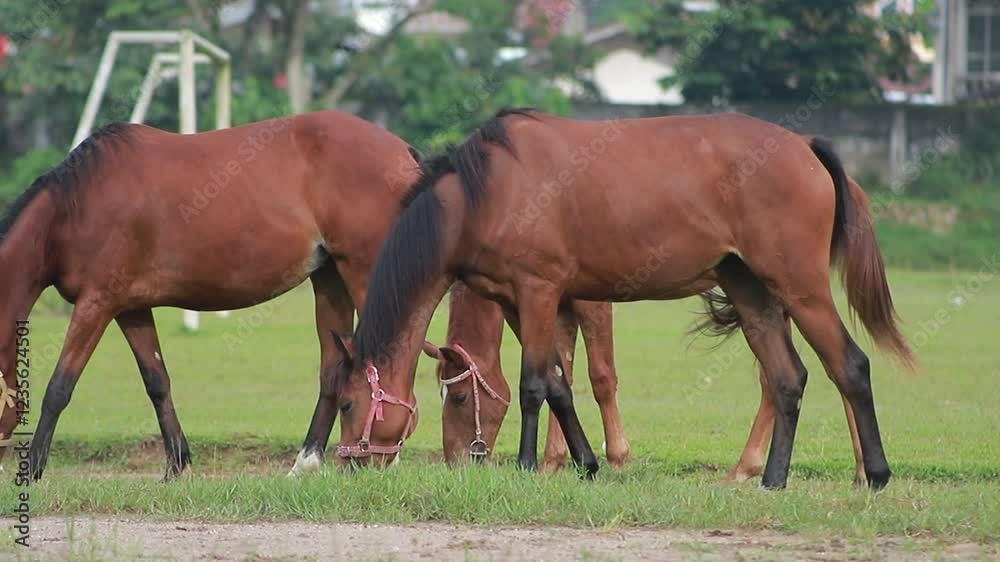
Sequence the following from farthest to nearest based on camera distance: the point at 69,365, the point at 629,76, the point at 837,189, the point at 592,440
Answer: the point at 629,76
the point at 592,440
the point at 69,365
the point at 837,189

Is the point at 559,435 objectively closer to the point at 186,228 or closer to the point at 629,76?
the point at 186,228

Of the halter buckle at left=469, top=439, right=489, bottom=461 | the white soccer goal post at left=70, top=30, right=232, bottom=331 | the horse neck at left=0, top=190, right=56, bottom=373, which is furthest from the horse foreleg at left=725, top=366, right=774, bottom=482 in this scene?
the white soccer goal post at left=70, top=30, right=232, bottom=331

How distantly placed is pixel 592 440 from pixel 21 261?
431 centimetres

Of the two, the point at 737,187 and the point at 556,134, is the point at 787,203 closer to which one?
the point at 737,187

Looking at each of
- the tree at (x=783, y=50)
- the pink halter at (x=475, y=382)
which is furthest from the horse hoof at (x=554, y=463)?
the tree at (x=783, y=50)

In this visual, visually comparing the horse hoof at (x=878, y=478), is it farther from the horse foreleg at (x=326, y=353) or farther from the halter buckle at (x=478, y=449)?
the horse foreleg at (x=326, y=353)

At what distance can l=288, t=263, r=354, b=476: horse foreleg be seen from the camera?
9492mm

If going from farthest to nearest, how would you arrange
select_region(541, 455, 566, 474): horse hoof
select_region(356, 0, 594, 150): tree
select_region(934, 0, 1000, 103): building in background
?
1. select_region(934, 0, 1000, 103): building in background
2. select_region(356, 0, 594, 150): tree
3. select_region(541, 455, 566, 474): horse hoof

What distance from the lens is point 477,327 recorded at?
32.4 feet

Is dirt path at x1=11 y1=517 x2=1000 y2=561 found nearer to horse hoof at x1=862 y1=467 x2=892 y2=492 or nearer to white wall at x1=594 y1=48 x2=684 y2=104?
horse hoof at x1=862 y1=467 x2=892 y2=492

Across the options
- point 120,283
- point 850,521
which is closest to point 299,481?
point 120,283

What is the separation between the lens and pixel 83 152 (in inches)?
372

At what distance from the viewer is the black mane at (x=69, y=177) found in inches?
365

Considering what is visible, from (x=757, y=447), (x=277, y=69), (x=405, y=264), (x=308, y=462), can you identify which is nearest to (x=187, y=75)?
(x=308, y=462)
